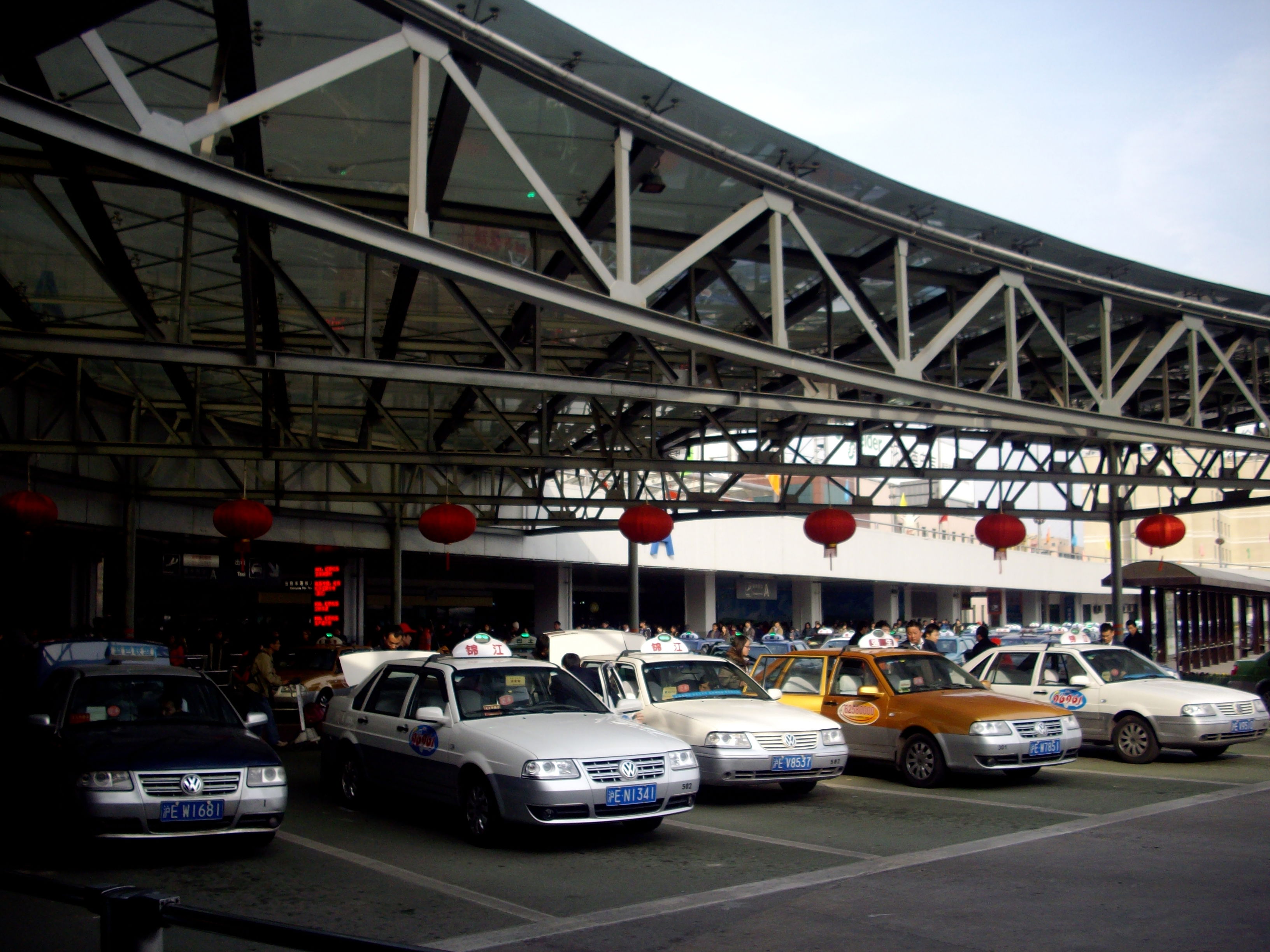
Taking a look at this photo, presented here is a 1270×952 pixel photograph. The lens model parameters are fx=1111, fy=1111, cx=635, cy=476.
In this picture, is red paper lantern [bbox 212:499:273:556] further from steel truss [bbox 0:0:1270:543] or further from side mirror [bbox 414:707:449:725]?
side mirror [bbox 414:707:449:725]

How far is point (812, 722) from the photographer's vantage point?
11.5m

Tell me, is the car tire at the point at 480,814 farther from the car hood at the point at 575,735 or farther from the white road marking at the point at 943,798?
the white road marking at the point at 943,798

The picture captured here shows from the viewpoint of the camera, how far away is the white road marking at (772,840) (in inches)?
340

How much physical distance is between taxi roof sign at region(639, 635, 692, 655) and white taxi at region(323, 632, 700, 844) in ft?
5.76

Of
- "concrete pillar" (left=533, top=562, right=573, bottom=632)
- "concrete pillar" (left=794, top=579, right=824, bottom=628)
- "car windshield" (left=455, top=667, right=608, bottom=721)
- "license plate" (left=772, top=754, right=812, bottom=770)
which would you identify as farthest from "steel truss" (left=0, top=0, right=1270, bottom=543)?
"concrete pillar" (left=794, top=579, right=824, bottom=628)

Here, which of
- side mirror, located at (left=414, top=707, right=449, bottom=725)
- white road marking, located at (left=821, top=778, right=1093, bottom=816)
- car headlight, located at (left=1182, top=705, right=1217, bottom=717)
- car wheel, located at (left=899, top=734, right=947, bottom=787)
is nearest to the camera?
side mirror, located at (left=414, top=707, right=449, bottom=725)

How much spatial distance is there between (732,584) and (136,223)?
46054mm

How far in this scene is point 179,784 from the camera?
26.9 feet

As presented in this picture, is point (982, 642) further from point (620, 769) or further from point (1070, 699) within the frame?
point (620, 769)

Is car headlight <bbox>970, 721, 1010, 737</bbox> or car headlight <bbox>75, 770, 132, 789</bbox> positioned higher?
car headlight <bbox>75, 770, 132, 789</bbox>

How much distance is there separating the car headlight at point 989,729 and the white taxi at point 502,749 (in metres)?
3.72

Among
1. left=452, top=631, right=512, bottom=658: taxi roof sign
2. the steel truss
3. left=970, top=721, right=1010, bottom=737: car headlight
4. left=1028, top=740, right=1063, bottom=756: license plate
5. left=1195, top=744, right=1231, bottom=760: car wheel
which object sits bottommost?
left=1195, top=744, right=1231, bottom=760: car wheel

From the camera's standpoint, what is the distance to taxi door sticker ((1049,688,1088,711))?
48.5ft

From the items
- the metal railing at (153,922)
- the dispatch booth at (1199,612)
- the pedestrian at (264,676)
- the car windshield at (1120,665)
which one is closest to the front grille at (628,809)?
the metal railing at (153,922)
